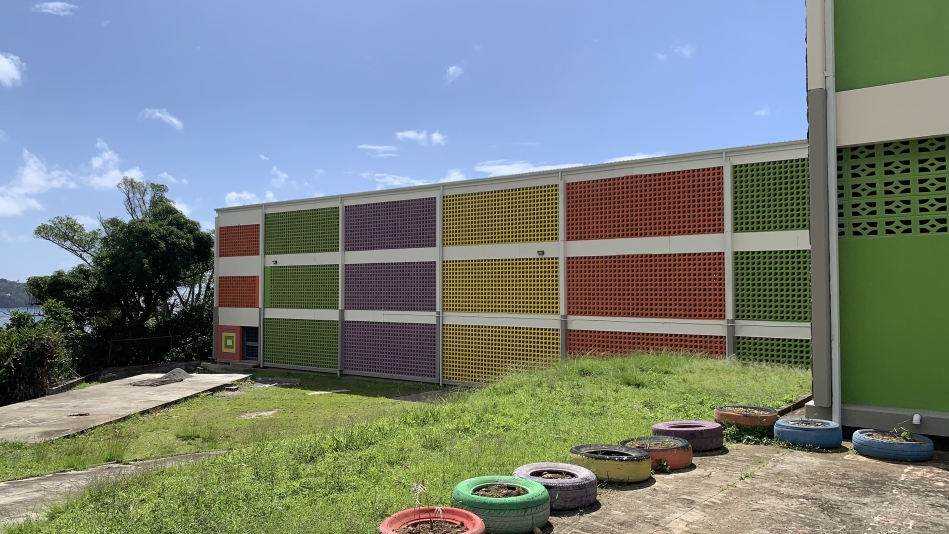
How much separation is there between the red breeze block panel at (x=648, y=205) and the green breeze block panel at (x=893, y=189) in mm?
8689

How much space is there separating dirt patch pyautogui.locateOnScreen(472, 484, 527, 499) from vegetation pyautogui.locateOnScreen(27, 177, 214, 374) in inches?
1080

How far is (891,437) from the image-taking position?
24.8 ft

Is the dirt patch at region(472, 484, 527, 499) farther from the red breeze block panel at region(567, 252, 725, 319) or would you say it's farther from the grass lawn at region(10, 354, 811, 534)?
the red breeze block panel at region(567, 252, 725, 319)

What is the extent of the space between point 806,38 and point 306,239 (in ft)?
69.9

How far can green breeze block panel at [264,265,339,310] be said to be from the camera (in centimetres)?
2572

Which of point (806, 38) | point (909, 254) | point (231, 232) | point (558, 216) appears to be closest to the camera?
point (909, 254)

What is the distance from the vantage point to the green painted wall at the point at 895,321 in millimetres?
7949

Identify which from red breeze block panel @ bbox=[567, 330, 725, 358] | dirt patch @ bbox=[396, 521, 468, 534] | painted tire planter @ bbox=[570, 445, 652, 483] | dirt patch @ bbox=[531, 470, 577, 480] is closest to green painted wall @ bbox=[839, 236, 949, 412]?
painted tire planter @ bbox=[570, 445, 652, 483]

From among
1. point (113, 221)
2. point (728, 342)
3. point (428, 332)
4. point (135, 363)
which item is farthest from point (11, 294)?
point (728, 342)

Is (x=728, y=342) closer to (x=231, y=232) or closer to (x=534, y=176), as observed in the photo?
(x=534, y=176)

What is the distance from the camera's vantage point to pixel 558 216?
20.0 metres

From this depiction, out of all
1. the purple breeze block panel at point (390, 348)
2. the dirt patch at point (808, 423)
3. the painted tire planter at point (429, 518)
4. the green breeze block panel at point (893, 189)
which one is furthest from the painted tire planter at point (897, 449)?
the purple breeze block panel at point (390, 348)

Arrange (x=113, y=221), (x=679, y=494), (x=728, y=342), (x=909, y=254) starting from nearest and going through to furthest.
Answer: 1. (x=679, y=494)
2. (x=909, y=254)
3. (x=728, y=342)
4. (x=113, y=221)

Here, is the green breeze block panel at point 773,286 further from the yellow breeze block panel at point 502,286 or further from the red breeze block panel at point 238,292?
the red breeze block panel at point 238,292
